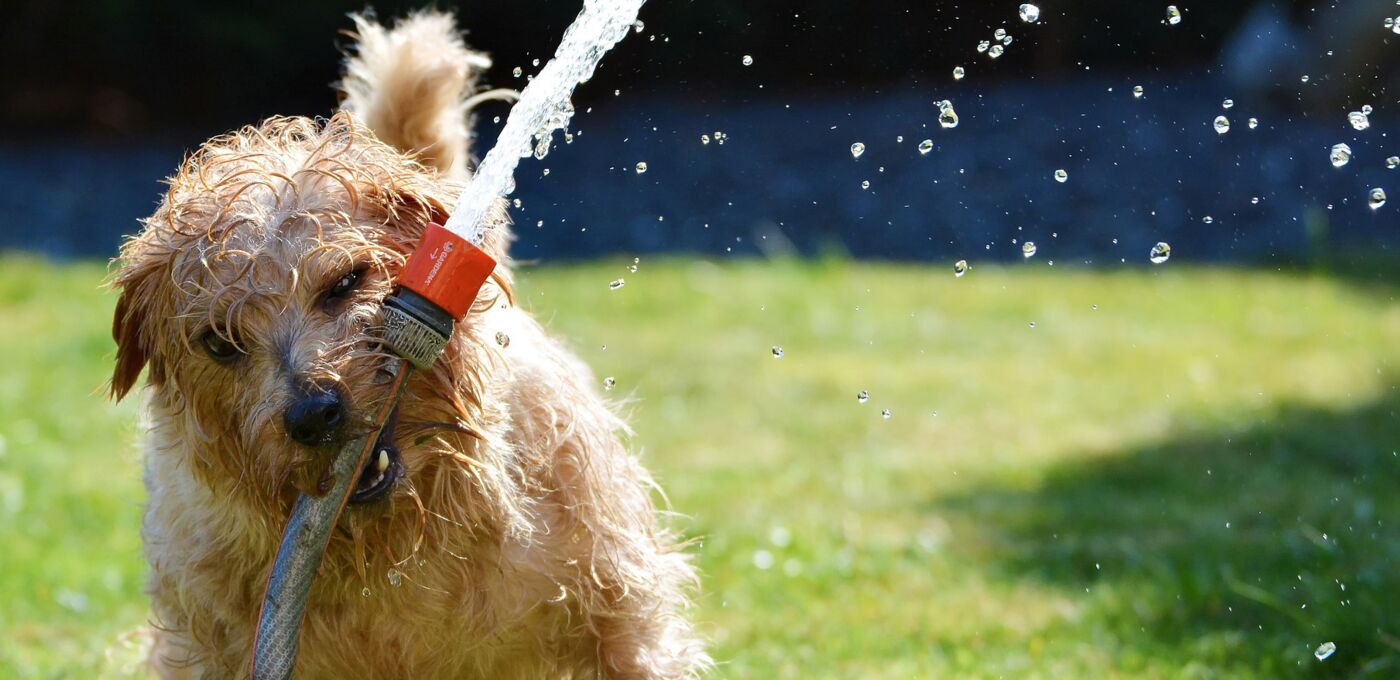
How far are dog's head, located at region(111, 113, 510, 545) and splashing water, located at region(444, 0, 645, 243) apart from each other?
19 centimetres

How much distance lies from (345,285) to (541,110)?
60cm

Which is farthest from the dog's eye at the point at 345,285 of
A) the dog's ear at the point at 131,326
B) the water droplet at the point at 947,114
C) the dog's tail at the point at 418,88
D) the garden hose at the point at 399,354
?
the water droplet at the point at 947,114

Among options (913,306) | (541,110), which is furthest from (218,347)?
(913,306)

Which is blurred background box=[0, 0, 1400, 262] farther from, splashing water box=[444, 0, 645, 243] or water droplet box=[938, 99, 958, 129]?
splashing water box=[444, 0, 645, 243]

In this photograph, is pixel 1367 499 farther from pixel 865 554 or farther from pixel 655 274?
pixel 655 274

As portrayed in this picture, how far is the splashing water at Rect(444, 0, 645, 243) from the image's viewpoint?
3047 millimetres

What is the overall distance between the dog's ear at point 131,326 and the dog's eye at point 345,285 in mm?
495

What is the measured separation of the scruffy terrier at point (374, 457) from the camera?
9.79 ft

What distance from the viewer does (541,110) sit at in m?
3.35

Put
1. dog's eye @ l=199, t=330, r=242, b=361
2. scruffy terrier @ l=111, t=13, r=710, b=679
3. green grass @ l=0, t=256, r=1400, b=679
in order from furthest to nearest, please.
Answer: green grass @ l=0, t=256, r=1400, b=679, dog's eye @ l=199, t=330, r=242, b=361, scruffy terrier @ l=111, t=13, r=710, b=679

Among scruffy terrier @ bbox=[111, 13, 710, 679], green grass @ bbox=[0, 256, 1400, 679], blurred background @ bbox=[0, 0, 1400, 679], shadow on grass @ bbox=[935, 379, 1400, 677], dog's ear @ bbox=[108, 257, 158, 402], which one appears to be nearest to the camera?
scruffy terrier @ bbox=[111, 13, 710, 679]

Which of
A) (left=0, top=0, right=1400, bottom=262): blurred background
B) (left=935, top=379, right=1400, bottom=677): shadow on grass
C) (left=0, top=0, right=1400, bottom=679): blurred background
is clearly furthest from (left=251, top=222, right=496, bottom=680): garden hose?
(left=0, top=0, right=1400, bottom=262): blurred background

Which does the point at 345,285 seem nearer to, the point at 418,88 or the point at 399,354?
the point at 399,354

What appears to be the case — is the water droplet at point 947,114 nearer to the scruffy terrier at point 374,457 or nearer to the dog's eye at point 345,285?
the scruffy terrier at point 374,457
